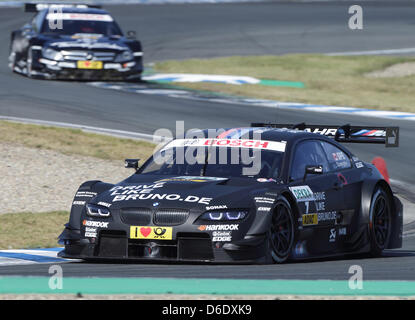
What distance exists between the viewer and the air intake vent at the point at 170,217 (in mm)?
8508

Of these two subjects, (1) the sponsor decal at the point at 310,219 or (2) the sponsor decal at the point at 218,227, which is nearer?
(2) the sponsor decal at the point at 218,227

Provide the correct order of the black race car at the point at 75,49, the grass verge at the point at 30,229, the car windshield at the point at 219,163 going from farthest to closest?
the black race car at the point at 75,49 < the grass verge at the point at 30,229 < the car windshield at the point at 219,163

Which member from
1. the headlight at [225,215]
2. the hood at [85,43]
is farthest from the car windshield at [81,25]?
the headlight at [225,215]

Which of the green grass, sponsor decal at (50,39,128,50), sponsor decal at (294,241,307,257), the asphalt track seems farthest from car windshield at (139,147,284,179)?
sponsor decal at (50,39,128,50)

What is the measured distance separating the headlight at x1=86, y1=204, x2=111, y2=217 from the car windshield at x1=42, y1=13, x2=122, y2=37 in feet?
50.0

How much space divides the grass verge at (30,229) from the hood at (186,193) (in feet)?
6.77

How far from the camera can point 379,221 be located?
10.2 meters

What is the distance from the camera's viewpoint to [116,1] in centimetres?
4247

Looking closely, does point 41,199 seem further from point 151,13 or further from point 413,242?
point 151,13

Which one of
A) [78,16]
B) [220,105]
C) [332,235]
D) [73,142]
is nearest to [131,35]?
[78,16]

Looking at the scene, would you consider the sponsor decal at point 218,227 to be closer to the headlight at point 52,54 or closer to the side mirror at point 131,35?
the headlight at point 52,54

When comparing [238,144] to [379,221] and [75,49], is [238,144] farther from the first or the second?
[75,49]

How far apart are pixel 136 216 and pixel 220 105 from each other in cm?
1269

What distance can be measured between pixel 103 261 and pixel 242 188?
4.46 feet
